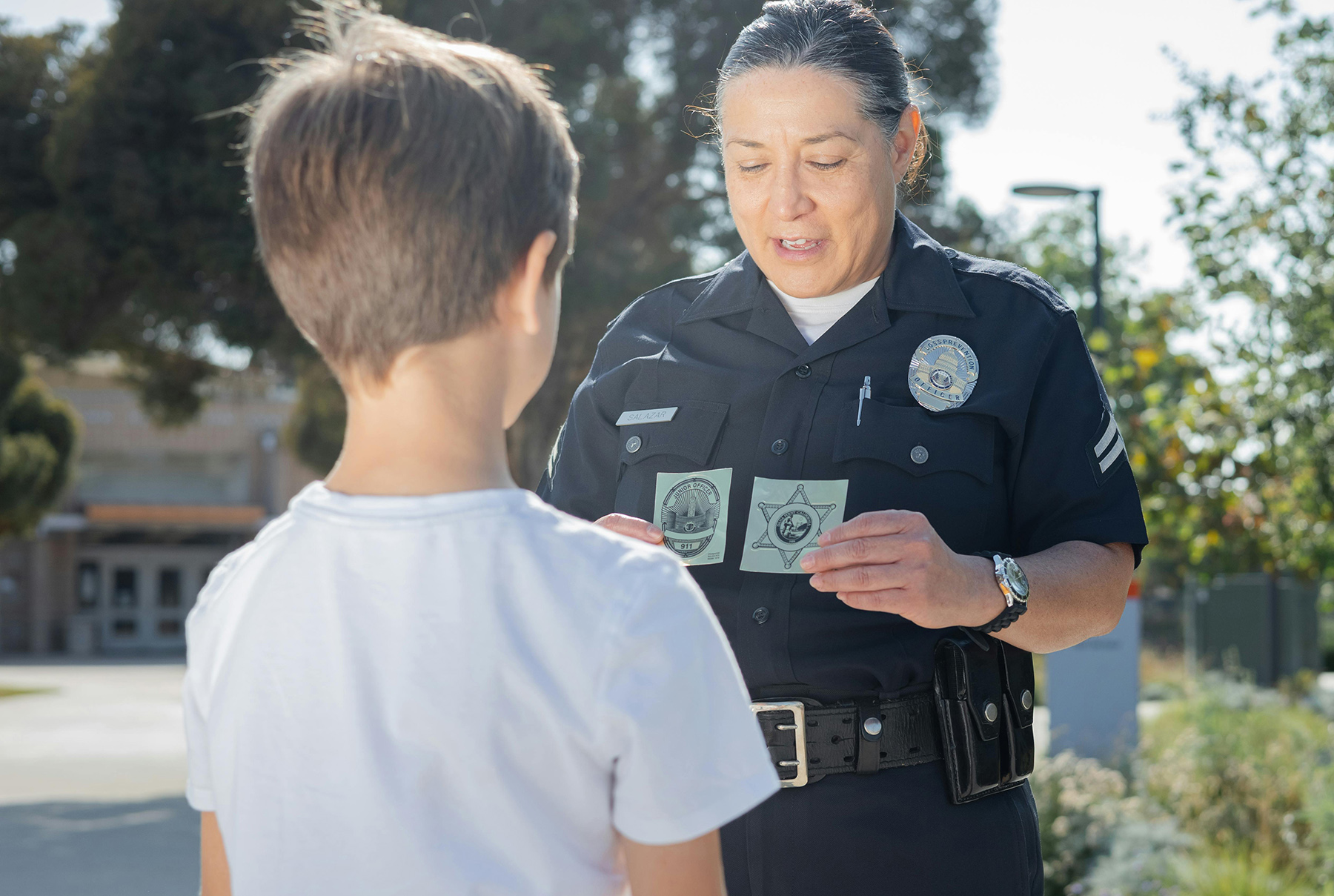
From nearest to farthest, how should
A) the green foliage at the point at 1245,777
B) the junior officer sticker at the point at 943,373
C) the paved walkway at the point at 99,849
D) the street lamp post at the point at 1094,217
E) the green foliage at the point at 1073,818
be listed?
the junior officer sticker at the point at 943,373 < the green foliage at the point at 1245,777 < the green foliage at the point at 1073,818 < the paved walkway at the point at 99,849 < the street lamp post at the point at 1094,217

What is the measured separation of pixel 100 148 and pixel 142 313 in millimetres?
1617

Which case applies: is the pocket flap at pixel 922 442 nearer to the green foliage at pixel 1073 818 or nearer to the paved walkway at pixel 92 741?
the green foliage at pixel 1073 818

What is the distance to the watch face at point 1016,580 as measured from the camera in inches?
72.1

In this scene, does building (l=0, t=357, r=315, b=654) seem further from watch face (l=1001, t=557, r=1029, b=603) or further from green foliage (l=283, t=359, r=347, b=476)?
watch face (l=1001, t=557, r=1029, b=603)

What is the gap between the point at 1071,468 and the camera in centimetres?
200

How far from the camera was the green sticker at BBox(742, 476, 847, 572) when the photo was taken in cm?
195

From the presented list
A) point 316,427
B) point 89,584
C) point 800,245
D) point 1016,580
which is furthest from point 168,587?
point 1016,580

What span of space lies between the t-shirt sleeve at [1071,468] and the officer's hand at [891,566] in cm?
37

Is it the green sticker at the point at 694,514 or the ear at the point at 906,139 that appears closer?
the green sticker at the point at 694,514

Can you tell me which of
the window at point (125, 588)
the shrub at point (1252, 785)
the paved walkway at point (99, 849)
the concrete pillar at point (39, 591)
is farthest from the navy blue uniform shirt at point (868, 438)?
the window at point (125, 588)

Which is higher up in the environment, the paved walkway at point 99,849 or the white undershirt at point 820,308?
the white undershirt at point 820,308

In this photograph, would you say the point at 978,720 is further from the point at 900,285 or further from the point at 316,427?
the point at 316,427

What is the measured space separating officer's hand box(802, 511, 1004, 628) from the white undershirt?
0.66 meters

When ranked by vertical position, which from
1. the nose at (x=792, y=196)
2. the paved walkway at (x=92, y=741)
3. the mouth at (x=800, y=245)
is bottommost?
the paved walkway at (x=92, y=741)
